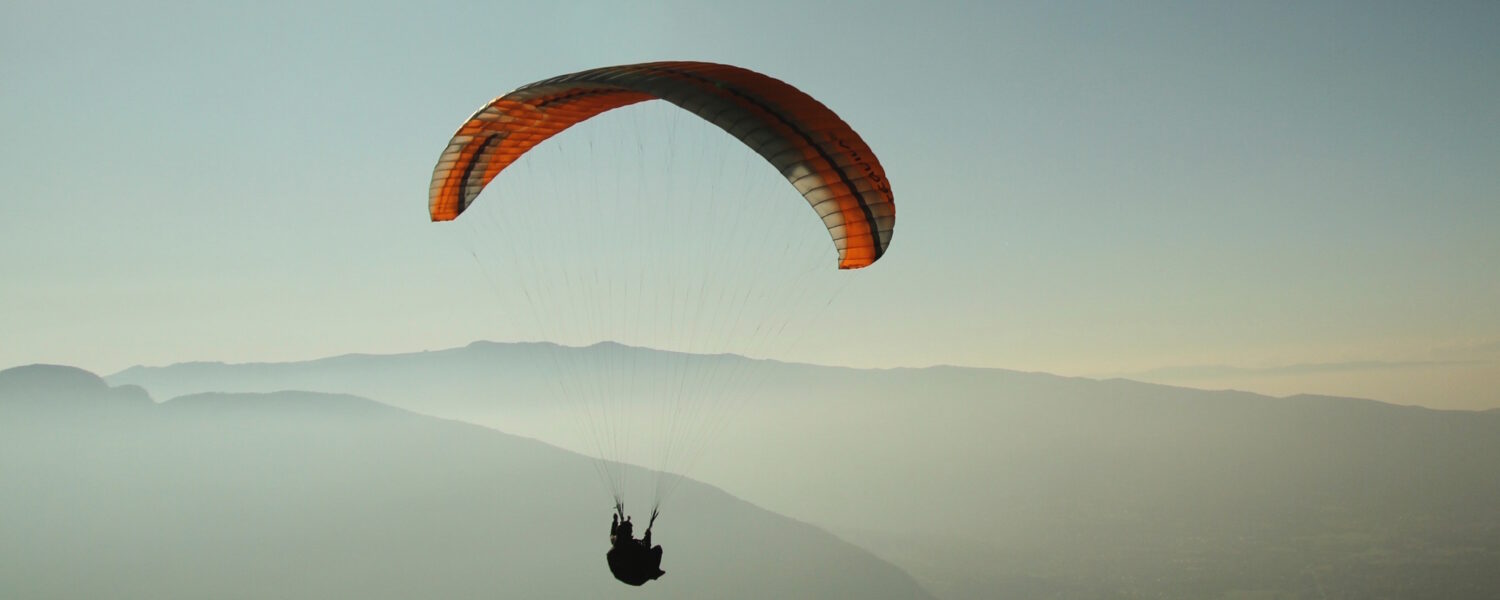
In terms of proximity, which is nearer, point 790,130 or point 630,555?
point 790,130

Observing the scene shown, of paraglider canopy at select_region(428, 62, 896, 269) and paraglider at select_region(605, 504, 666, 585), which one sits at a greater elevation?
paraglider canopy at select_region(428, 62, 896, 269)

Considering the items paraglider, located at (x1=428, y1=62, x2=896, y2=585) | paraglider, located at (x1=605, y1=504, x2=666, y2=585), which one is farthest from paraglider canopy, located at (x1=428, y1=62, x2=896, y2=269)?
paraglider, located at (x1=605, y1=504, x2=666, y2=585)

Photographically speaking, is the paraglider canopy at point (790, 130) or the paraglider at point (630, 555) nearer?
the paraglider canopy at point (790, 130)

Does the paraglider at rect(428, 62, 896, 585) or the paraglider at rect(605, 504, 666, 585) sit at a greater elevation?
the paraglider at rect(428, 62, 896, 585)

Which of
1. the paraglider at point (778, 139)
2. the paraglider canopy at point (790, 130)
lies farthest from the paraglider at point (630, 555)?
the paraglider canopy at point (790, 130)

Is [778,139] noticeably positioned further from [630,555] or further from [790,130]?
[630,555]

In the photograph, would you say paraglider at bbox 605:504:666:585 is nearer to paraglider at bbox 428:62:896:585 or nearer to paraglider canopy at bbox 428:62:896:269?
paraglider at bbox 428:62:896:585

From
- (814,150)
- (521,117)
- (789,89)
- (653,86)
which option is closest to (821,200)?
(814,150)

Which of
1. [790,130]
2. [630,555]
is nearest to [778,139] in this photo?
[790,130]

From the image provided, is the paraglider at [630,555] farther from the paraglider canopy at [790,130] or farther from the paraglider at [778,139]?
the paraglider canopy at [790,130]

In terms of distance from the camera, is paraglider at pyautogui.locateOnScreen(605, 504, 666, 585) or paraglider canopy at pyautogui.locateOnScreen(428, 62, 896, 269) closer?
paraglider canopy at pyautogui.locateOnScreen(428, 62, 896, 269)

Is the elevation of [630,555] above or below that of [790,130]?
below
